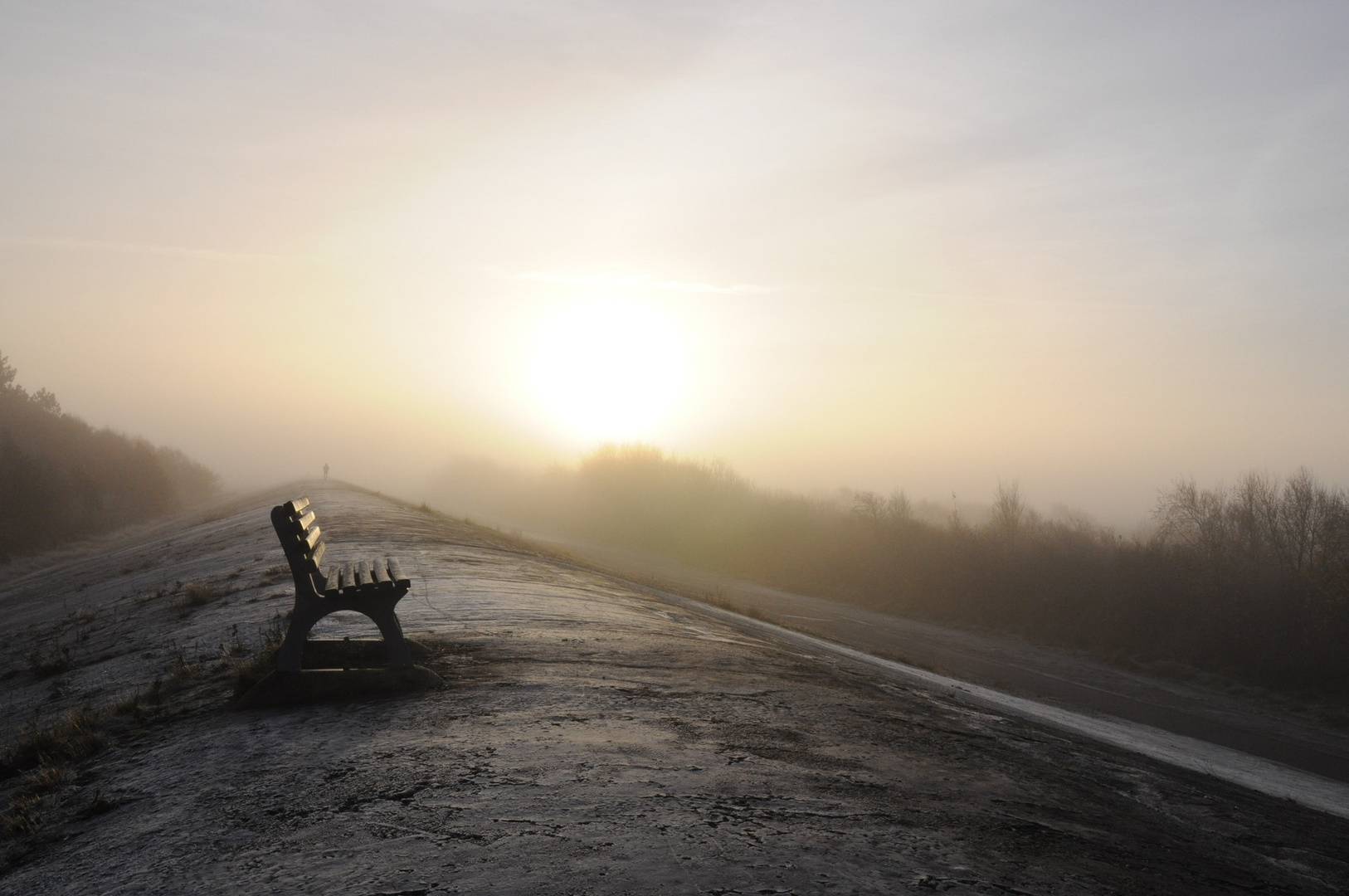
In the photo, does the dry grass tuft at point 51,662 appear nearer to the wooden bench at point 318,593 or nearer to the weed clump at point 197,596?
the weed clump at point 197,596

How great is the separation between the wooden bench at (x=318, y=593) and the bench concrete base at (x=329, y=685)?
8cm

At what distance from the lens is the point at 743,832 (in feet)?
13.5

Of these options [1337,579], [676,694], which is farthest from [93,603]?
[1337,579]

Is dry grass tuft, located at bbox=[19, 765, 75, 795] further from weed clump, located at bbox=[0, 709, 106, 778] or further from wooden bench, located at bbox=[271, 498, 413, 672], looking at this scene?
wooden bench, located at bbox=[271, 498, 413, 672]

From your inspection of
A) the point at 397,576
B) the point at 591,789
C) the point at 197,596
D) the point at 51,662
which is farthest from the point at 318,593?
the point at 197,596

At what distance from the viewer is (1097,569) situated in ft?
89.0

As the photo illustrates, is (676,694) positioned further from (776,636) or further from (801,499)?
(801,499)

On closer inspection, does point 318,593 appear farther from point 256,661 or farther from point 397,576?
point 256,661

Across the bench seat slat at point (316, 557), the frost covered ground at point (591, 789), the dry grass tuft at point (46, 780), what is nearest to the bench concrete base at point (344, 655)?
the frost covered ground at point (591, 789)

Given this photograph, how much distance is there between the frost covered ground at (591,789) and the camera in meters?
3.70

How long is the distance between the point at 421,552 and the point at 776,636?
7001 mm

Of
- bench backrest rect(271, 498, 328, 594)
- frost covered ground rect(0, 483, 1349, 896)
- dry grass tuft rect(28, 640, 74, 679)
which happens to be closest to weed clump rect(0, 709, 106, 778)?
frost covered ground rect(0, 483, 1349, 896)

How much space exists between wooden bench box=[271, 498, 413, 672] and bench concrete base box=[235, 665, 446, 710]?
0.08m

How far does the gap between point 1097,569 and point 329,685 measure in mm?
27807
